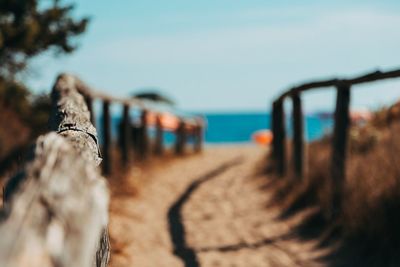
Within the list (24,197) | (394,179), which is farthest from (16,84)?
(24,197)

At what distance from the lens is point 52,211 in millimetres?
1521

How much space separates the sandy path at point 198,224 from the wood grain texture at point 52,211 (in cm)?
333

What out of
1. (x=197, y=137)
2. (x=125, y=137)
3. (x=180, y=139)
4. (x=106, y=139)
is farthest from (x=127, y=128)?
(x=197, y=137)

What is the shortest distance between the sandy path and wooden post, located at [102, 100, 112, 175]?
38 centimetres

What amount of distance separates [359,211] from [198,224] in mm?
2087

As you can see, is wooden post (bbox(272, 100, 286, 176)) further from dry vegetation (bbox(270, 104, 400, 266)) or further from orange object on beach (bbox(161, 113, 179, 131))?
orange object on beach (bbox(161, 113, 179, 131))

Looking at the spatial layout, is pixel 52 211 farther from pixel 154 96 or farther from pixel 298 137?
pixel 154 96

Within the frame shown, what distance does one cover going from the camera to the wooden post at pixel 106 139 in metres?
8.53

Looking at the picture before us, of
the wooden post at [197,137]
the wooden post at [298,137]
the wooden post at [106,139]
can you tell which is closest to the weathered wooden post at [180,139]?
the wooden post at [197,137]

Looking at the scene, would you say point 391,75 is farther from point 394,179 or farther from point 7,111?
point 7,111

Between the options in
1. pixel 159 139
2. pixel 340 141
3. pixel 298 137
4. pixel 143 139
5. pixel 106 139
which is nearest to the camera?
pixel 340 141

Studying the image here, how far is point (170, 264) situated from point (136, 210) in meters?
2.22

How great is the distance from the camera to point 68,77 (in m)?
6.32

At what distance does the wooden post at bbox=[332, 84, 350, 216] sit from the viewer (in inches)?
237
